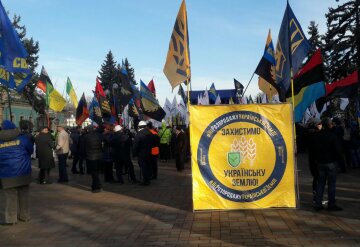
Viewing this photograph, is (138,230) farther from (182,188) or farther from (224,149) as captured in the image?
(182,188)

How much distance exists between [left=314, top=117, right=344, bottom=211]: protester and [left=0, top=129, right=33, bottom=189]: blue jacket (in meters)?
5.55

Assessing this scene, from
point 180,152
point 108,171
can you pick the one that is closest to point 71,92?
point 180,152

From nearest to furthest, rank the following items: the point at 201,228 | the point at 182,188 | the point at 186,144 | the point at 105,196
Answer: the point at 201,228, the point at 105,196, the point at 182,188, the point at 186,144

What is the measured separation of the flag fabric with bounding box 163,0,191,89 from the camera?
29.4 ft

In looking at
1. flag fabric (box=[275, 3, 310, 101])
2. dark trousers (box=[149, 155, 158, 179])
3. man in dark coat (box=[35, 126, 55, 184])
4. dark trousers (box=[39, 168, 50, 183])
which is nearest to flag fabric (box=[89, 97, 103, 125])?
dark trousers (box=[39, 168, 50, 183])

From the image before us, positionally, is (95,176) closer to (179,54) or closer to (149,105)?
(179,54)

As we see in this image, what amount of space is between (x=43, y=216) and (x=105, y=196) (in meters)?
2.45

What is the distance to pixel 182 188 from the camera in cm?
1164

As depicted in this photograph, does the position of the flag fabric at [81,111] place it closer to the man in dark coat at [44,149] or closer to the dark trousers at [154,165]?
the man in dark coat at [44,149]

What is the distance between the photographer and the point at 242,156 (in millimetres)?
8281

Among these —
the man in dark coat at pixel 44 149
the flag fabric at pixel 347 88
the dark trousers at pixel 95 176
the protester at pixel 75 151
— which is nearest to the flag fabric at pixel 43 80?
the protester at pixel 75 151

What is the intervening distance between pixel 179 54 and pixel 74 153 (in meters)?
9.26

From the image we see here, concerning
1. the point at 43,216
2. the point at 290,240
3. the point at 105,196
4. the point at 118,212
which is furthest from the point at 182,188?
the point at 290,240

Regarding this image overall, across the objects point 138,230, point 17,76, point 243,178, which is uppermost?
point 17,76
